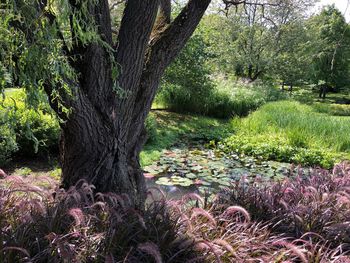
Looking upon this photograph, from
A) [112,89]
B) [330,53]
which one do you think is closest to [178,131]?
[112,89]

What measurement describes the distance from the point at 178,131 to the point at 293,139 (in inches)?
126

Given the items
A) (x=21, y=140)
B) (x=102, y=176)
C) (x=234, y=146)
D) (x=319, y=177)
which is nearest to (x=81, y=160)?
(x=102, y=176)

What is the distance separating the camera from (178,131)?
975cm

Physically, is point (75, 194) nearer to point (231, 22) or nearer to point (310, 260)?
point (310, 260)

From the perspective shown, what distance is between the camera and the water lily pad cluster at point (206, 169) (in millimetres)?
6117

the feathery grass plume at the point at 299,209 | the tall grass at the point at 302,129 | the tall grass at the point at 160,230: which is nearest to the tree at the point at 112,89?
the tall grass at the point at 160,230

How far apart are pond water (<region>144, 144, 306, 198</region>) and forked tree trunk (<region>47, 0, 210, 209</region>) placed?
2.37m

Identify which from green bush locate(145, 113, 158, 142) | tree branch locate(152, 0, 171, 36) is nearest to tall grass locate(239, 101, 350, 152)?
green bush locate(145, 113, 158, 142)

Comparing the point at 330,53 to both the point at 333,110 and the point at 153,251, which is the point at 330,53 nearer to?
the point at 333,110

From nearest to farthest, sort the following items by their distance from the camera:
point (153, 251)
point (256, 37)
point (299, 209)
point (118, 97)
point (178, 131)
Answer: point (153, 251) < point (299, 209) < point (118, 97) < point (178, 131) < point (256, 37)

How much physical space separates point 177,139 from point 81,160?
6.05m

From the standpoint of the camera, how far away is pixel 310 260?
2199mm

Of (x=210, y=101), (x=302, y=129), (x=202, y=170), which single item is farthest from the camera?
(x=210, y=101)

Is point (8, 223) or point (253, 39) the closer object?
point (8, 223)
